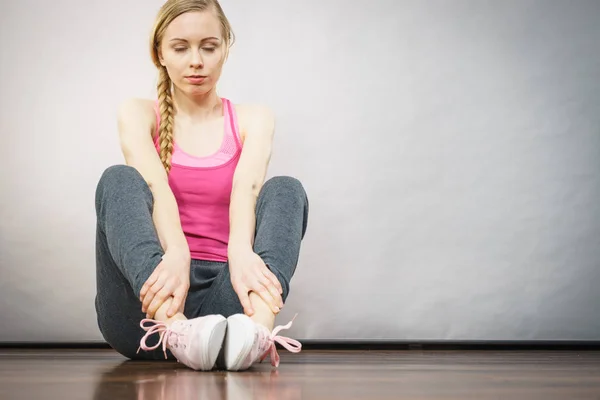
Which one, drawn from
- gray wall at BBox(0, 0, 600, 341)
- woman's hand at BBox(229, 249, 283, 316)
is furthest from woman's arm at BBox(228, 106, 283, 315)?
gray wall at BBox(0, 0, 600, 341)

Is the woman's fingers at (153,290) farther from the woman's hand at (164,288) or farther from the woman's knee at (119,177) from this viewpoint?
the woman's knee at (119,177)

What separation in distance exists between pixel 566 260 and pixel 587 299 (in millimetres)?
131

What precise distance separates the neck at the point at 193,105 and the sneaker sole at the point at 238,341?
2.31 feet

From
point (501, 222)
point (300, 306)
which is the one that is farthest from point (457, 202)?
point (300, 306)

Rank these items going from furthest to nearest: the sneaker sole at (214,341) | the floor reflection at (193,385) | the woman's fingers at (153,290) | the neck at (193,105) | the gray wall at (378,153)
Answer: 1. the gray wall at (378,153)
2. the neck at (193,105)
3. the woman's fingers at (153,290)
4. the sneaker sole at (214,341)
5. the floor reflection at (193,385)

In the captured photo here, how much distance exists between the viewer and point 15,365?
1382 mm

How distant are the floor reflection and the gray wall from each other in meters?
1.11

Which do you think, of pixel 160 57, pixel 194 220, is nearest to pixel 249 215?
pixel 194 220

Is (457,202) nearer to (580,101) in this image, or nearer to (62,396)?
(580,101)

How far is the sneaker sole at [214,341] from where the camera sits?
110 cm

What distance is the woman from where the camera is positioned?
121cm

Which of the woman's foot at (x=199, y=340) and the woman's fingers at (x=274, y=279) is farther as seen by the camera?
the woman's fingers at (x=274, y=279)

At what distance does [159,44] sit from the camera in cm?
168

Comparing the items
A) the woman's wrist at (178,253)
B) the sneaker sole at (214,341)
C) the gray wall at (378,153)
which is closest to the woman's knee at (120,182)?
the woman's wrist at (178,253)
